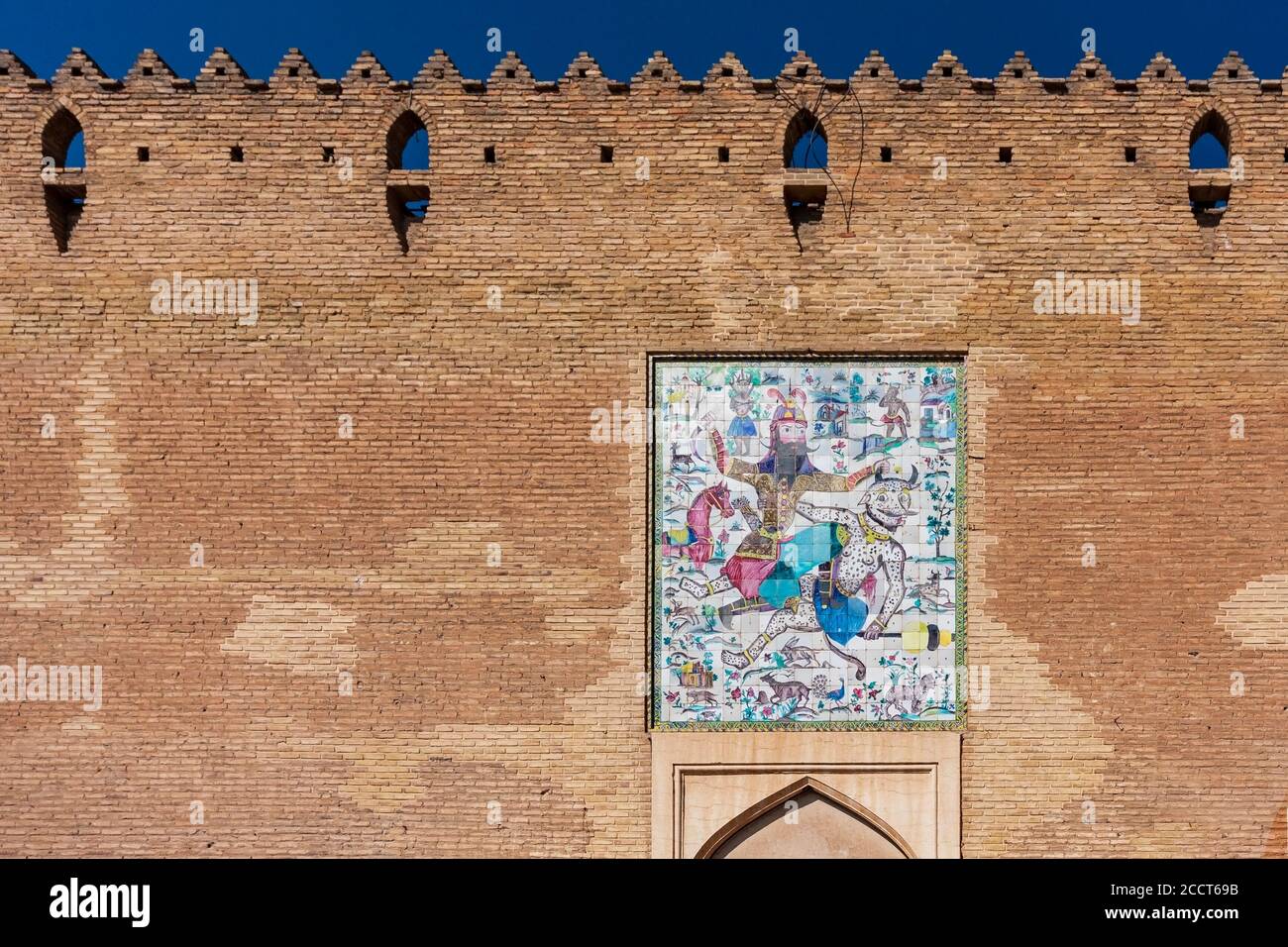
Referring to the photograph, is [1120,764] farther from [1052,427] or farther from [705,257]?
[705,257]

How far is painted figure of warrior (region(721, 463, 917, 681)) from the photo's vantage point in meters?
6.15

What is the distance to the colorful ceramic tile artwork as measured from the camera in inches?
242

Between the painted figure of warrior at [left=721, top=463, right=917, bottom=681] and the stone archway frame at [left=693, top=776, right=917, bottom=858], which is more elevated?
the painted figure of warrior at [left=721, top=463, right=917, bottom=681]

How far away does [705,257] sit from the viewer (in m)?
6.31

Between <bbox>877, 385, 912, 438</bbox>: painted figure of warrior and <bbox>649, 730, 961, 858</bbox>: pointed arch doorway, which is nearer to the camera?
<bbox>649, 730, 961, 858</bbox>: pointed arch doorway

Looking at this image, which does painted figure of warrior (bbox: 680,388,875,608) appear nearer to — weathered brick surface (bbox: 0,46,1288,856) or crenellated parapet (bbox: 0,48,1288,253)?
weathered brick surface (bbox: 0,46,1288,856)

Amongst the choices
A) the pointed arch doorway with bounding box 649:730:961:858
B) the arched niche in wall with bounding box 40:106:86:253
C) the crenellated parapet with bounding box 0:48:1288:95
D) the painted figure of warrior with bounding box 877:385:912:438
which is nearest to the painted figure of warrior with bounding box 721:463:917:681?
the painted figure of warrior with bounding box 877:385:912:438

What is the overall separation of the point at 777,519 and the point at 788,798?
2.09 metres

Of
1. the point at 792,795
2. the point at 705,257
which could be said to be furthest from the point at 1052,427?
the point at 792,795

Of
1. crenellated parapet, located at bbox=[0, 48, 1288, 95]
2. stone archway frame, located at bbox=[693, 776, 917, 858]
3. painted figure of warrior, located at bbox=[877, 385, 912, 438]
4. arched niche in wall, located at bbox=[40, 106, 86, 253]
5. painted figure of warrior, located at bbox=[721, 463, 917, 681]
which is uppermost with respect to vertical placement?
crenellated parapet, located at bbox=[0, 48, 1288, 95]

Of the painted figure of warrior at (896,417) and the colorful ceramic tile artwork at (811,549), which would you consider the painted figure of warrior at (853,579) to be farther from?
the painted figure of warrior at (896,417)

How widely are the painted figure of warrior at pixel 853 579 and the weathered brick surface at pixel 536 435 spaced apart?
2.10ft

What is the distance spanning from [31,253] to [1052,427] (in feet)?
26.0

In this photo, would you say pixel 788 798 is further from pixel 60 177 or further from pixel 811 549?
pixel 60 177
